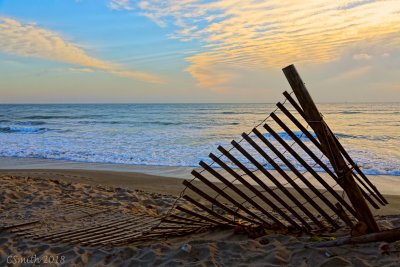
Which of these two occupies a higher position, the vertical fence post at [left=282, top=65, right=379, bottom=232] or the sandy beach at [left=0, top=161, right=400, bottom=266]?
the vertical fence post at [left=282, top=65, right=379, bottom=232]

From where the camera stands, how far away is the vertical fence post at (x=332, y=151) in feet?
11.1

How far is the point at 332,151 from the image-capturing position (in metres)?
3.42

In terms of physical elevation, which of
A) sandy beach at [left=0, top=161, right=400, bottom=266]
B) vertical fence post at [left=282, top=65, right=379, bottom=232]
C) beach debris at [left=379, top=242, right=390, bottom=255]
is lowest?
sandy beach at [left=0, top=161, right=400, bottom=266]

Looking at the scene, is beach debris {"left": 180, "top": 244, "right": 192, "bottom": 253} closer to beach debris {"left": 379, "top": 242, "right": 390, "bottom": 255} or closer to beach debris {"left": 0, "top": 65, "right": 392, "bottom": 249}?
beach debris {"left": 0, "top": 65, "right": 392, "bottom": 249}

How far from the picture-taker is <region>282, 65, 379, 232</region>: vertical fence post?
339 centimetres

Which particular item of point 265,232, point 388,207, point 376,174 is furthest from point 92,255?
point 376,174

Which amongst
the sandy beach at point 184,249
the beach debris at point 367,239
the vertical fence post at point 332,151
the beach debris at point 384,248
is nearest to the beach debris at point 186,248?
the sandy beach at point 184,249

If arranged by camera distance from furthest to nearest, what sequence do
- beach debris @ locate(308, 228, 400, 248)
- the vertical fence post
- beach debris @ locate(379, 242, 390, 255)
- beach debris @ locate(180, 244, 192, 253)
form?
beach debris @ locate(180, 244, 192, 253) < the vertical fence post < beach debris @ locate(308, 228, 400, 248) < beach debris @ locate(379, 242, 390, 255)

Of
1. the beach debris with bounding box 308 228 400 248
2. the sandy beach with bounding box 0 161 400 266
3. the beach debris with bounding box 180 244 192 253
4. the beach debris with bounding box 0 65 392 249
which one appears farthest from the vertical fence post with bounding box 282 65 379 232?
the beach debris with bounding box 180 244 192 253

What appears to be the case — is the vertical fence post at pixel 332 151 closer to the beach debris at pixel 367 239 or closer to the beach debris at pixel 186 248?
the beach debris at pixel 367 239

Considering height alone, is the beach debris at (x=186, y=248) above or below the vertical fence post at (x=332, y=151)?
below

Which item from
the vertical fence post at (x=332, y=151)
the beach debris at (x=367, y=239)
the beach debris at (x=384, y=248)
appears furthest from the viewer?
the vertical fence post at (x=332, y=151)

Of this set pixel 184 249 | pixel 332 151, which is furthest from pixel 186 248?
pixel 332 151

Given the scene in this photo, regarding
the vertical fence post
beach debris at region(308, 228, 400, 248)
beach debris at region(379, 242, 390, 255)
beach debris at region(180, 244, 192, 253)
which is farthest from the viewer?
beach debris at region(180, 244, 192, 253)
